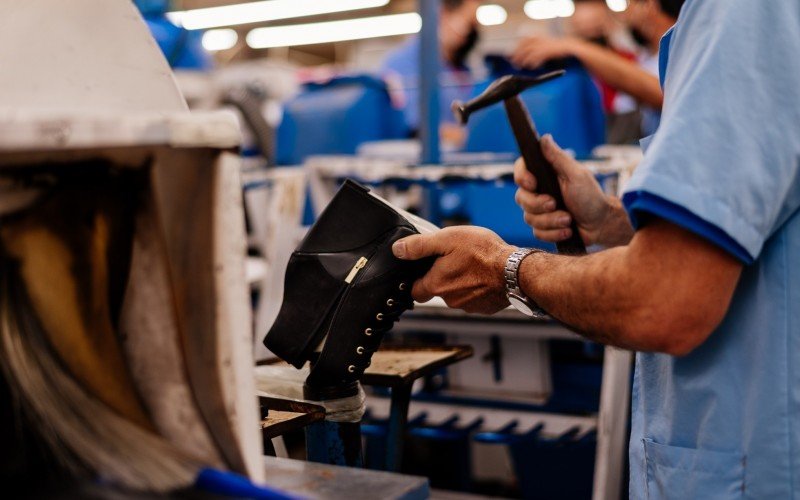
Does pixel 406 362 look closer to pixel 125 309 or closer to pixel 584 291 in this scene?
pixel 584 291

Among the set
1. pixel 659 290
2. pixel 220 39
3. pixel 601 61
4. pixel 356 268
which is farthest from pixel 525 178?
pixel 220 39

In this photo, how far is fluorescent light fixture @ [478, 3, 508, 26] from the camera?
1208 centimetres

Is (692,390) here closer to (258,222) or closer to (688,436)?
(688,436)

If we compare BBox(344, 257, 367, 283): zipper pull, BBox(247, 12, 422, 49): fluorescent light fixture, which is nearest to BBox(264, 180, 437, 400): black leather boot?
BBox(344, 257, 367, 283): zipper pull

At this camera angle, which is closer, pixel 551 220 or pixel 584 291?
pixel 584 291

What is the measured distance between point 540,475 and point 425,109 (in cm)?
124

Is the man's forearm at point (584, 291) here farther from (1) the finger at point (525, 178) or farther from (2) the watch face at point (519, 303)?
(1) the finger at point (525, 178)

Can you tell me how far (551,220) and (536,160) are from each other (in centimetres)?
11

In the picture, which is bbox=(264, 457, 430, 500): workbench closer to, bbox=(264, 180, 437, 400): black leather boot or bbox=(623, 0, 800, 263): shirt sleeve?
bbox=(264, 180, 437, 400): black leather boot

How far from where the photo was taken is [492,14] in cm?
1247

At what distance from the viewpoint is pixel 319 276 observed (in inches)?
42.3

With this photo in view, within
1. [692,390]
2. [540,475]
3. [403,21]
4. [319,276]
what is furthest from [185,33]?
[403,21]

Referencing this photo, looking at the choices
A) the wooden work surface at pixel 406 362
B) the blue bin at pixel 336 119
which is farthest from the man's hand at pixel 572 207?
the blue bin at pixel 336 119

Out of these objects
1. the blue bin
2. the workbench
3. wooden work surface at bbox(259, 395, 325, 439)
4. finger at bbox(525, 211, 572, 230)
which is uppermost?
the blue bin
